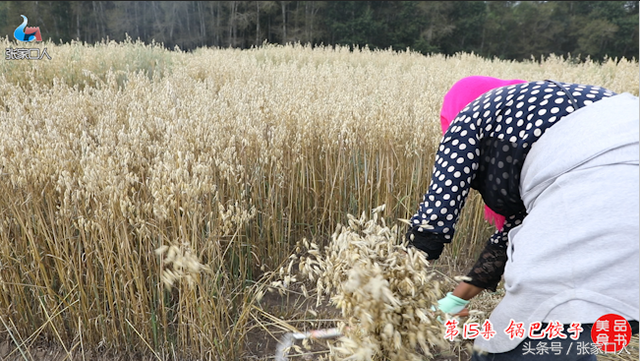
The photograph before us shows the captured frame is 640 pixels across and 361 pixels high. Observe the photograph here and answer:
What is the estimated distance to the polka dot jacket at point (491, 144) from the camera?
3.75ft

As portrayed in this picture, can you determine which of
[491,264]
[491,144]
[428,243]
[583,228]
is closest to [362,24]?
[491,264]

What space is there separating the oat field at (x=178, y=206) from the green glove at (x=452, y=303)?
484 millimetres

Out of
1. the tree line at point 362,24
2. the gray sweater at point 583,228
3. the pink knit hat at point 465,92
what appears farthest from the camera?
the tree line at point 362,24

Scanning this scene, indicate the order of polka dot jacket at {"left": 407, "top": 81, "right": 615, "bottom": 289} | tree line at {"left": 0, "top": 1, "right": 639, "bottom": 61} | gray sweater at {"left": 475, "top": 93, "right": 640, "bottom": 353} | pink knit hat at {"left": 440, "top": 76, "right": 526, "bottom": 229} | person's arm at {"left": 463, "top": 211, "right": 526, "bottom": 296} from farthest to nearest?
tree line at {"left": 0, "top": 1, "right": 639, "bottom": 61}
person's arm at {"left": 463, "top": 211, "right": 526, "bottom": 296}
pink knit hat at {"left": 440, "top": 76, "right": 526, "bottom": 229}
polka dot jacket at {"left": 407, "top": 81, "right": 615, "bottom": 289}
gray sweater at {"left": 475, "top": 93, "right": 640, "bottom": 353}

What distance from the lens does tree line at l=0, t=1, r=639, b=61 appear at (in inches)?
703

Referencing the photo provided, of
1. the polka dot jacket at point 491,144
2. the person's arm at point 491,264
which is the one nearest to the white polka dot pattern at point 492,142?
the polka dot jacket at point 491,144

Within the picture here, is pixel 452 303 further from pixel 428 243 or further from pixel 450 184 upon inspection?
pixel 450 184

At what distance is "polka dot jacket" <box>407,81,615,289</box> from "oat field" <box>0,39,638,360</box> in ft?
2.03

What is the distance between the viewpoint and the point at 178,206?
137 cm

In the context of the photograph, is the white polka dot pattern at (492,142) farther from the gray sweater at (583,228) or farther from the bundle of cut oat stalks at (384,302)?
the bundle of cut oat stalks at (384,302)

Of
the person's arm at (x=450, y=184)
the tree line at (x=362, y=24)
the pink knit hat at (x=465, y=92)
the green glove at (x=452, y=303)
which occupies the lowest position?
the green glove at (x=452, y=303)

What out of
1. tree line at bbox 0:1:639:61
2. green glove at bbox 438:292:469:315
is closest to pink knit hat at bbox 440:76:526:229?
green glove at bbox 438:292:469:315

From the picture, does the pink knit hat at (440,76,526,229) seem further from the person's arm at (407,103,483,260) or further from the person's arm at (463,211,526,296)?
the person's arm at (463,211,526,296)

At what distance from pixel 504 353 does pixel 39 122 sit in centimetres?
217
